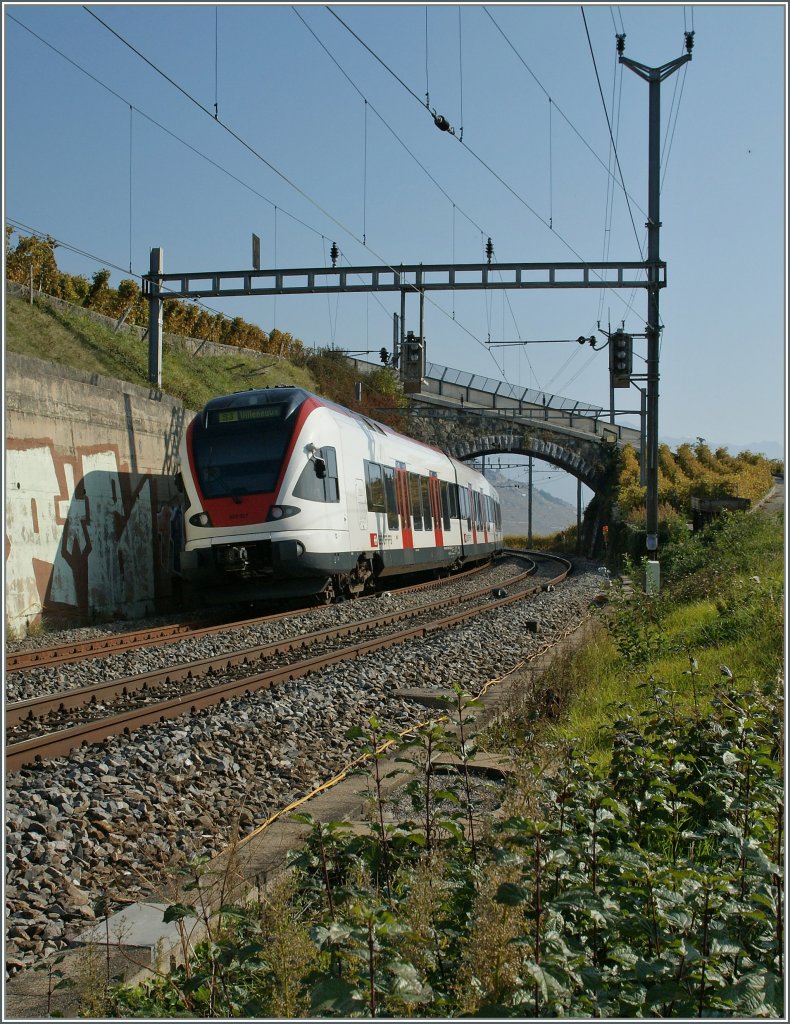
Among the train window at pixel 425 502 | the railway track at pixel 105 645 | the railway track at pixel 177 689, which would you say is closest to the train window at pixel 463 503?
the train window at pixel 425 502

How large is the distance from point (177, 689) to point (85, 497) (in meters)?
8.02

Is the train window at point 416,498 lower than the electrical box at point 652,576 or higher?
higher

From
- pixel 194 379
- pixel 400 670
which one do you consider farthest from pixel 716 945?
pixel 194 379

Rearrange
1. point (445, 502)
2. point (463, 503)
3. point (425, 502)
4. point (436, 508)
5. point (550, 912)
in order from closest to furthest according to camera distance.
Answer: point (550, 912)
point (425, 502)
point (436, 508)
point (445, 502)
point (463, 503)

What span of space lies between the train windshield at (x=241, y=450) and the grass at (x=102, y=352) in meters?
8.28

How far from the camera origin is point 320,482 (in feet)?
52.1

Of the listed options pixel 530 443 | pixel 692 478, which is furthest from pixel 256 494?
pixel 530 443

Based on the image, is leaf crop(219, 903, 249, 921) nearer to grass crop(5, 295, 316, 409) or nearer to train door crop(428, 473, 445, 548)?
grass crop(5, 295, 316, 409)

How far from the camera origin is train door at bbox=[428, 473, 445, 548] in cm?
2419

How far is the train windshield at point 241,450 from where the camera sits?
50.5 feet

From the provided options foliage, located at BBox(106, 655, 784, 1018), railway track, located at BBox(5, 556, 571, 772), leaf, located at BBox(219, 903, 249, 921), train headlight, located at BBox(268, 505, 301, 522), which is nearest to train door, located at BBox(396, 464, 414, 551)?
train headlight, located at BBox(268, 505, 301, 522)

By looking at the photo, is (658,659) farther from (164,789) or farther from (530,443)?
(530,443)

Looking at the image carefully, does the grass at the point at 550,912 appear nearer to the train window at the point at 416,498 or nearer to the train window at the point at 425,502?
the train window at the point at 416,498

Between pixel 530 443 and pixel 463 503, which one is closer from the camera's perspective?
pixel 463 503
